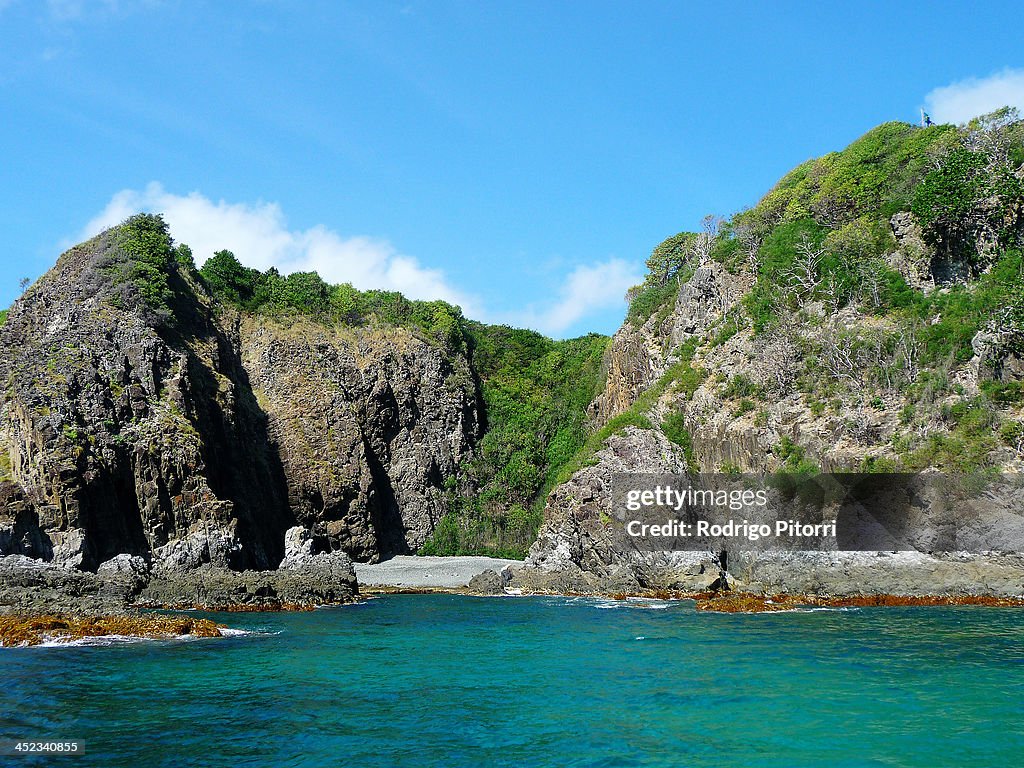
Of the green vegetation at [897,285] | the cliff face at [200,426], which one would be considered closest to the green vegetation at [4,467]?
the cliff face at [200,426]

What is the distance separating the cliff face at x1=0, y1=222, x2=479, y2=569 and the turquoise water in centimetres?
2122

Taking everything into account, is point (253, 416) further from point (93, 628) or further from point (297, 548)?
point (93, 628)

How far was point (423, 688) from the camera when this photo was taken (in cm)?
1859

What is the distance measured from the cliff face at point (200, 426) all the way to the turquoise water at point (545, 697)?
69.6 ft

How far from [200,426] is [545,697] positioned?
4067 cm

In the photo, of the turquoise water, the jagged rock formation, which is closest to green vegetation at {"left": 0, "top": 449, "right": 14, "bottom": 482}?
the turquoise water

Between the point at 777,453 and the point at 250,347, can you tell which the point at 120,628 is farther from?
the point at 250,347

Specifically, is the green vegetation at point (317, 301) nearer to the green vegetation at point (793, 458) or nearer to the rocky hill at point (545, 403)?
the rocky hill at point (545, 403)

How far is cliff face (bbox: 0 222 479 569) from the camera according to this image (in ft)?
144

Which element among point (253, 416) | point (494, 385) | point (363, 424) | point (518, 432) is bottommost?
point (518, 432)

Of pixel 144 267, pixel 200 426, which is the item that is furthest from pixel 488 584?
pixel 144 267

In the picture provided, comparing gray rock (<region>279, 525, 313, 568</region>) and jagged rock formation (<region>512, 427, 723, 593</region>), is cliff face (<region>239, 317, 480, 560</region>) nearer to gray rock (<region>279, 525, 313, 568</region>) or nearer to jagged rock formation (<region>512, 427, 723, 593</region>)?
gray rock (<region>279, 525, 313, 568</region>)

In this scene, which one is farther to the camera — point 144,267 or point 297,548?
point 144,267

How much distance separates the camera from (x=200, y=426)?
51.6 metres
